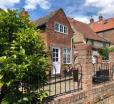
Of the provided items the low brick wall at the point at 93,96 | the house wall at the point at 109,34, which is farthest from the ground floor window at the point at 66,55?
the house wall at the point at 109,34

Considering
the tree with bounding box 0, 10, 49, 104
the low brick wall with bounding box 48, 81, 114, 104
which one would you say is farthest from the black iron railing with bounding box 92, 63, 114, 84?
the tree with bounding box 0, 10, 49, 104

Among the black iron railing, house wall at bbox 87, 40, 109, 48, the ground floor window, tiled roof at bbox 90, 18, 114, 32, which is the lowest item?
the black iron railing

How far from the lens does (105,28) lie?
4284 centimetres

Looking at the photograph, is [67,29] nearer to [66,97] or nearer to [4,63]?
[66,97]

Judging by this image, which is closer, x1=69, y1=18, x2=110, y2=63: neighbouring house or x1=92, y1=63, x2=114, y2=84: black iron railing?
x1=92, y1=63, x2=114, y2=84: black iron railing

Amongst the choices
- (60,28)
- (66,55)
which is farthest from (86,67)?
(66,55)

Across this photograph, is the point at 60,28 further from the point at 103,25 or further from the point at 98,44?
the point at 103,25

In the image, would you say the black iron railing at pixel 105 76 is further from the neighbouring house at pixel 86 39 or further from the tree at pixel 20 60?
the neighbouring house at pixel 86 39

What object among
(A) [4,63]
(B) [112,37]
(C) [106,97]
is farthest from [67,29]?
(B) [112,37]

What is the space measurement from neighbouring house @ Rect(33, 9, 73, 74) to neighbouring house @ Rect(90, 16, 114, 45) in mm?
21115

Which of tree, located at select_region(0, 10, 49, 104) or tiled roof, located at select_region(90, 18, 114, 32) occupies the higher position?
tiled roof, located at select_region(90, 18, 114, 32)

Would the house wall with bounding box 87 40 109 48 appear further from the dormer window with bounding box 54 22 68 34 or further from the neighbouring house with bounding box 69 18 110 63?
the dormer window with bounding box 54 22 68 34

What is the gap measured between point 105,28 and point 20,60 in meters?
39.8

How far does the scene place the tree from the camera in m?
4.53
